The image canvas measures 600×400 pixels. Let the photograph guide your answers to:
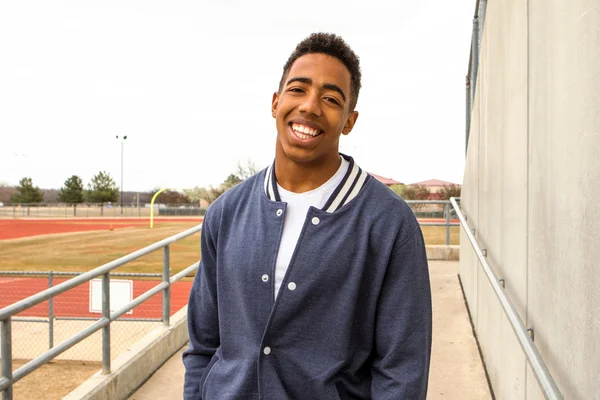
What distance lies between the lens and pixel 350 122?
1.71 metres

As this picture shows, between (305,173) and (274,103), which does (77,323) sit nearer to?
(274,103)

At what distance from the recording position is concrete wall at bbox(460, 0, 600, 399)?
5.63 feet

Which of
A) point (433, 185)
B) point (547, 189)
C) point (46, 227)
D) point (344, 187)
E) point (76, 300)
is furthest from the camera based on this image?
point (433, 185)

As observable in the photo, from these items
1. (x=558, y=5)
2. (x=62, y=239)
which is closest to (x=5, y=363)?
(x=558, y=5)

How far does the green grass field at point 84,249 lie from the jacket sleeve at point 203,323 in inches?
1249

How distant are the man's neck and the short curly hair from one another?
186 mm

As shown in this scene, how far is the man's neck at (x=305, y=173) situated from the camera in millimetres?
1605

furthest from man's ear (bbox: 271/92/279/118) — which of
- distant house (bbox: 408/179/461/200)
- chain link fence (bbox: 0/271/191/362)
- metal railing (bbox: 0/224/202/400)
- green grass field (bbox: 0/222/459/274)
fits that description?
distant house (bbox: 408/179/461/200)

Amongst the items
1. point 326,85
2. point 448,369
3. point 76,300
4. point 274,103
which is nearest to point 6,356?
point 274,103

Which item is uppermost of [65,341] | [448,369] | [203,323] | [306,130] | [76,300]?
[306,130]

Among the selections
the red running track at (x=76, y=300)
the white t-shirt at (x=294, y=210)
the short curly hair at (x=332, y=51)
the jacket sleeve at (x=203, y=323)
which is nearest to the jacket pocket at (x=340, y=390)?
the white t-shirt at (x=294, y=210)

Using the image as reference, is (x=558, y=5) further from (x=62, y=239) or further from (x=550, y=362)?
(x=62, y=239)

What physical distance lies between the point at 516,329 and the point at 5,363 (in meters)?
2.35

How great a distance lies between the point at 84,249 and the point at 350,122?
138 feet
